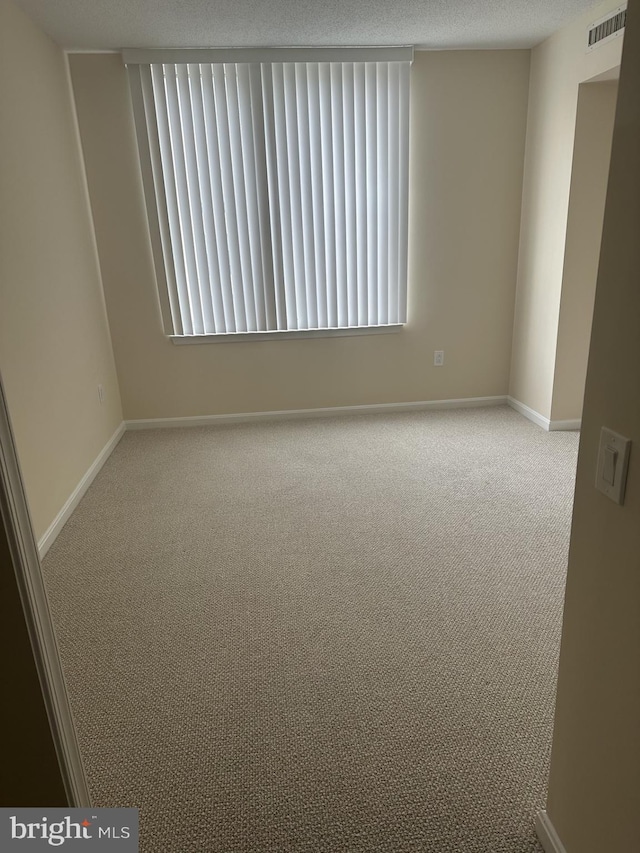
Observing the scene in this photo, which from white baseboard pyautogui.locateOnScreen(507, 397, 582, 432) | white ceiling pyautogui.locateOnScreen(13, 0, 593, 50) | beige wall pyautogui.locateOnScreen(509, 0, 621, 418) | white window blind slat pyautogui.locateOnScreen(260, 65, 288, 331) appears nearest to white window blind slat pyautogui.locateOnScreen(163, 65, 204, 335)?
white ceiling pyautogui.locateOnScreen(13, 0, 593, 50)

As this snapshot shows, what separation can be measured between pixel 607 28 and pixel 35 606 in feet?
12.4

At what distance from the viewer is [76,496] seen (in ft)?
9.94

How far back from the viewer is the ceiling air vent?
2737mm

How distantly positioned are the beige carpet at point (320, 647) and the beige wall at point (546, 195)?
93cm

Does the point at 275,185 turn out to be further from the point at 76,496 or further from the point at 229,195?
the point at 76,496

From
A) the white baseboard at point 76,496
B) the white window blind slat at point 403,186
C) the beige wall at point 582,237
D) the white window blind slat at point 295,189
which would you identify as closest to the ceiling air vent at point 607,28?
the beige wall at point 582,237

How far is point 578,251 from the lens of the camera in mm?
3465

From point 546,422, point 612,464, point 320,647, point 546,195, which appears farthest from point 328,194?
point 612,464

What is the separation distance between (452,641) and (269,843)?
2.92 feet

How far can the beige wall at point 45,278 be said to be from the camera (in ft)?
8.05

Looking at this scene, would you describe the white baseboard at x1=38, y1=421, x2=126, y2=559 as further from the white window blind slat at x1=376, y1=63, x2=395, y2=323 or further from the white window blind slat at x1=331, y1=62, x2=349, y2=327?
the white window blind slat at x1=376, y1=63, x2=395, y2=323

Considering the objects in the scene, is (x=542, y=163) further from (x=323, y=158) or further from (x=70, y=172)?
(x=70, y=172)

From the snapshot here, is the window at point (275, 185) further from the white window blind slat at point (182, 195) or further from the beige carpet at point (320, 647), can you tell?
the beige carpet at point (320, 647)

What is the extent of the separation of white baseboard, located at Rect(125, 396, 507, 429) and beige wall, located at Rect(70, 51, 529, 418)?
6 centimetres
